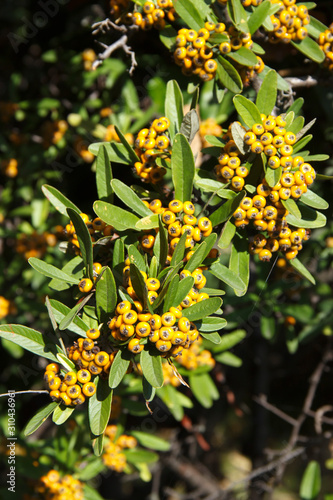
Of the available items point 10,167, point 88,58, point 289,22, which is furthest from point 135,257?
point 88,58

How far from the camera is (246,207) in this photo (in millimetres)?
1405

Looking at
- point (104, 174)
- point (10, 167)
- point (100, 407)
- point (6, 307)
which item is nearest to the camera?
point (100, 407)

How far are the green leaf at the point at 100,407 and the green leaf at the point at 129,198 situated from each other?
579mm

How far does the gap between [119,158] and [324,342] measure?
219 cm

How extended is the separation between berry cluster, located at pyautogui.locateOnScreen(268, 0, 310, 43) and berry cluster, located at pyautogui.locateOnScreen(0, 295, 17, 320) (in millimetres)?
2209

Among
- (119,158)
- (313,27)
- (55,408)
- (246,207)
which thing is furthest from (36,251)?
(313,27)

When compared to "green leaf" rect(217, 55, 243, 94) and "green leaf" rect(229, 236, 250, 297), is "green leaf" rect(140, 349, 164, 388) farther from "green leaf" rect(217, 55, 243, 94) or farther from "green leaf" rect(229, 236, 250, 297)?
"green leaf" rect(217, 55, 243, 94)

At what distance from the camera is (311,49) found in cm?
183

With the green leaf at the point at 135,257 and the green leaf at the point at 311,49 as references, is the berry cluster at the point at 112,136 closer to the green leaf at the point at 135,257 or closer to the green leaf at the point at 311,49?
the green leaf at the point at 311,49

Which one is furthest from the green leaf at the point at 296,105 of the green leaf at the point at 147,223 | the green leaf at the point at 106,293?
the green leaf at the point at 106,293

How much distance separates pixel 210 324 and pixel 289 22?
4.27 ft

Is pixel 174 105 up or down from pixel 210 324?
up

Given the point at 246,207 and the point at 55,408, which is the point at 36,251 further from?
the point at 246,207

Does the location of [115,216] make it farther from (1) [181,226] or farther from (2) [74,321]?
(2) [74,321]
